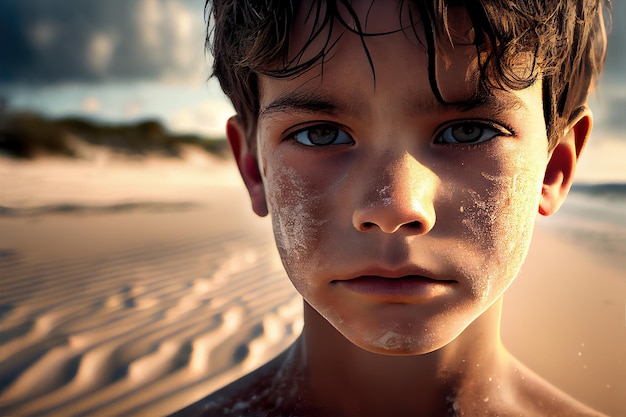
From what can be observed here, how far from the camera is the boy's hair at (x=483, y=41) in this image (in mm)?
1404

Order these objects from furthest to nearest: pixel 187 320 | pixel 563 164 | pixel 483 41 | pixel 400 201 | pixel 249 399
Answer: pixel 187 320 < pixel 249 399 < pixel 563 164 < pixel 483 41 < pixel 400 201

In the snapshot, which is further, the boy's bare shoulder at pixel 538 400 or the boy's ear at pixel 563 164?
the boy's bare shoulder at pixel 538 400

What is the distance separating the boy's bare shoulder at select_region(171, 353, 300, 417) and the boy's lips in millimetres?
925

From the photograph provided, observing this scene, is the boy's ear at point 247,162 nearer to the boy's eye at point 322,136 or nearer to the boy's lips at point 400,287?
the boy's eye at point 322,136

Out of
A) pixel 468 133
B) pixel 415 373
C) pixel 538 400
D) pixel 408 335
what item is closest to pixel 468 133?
pixel 468 133

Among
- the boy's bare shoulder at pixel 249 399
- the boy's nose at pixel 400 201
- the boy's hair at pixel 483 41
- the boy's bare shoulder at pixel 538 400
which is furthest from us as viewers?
the boy's bare shoulder at pixel 249 399

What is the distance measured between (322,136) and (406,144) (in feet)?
0.88

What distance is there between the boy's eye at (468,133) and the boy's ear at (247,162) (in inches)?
29.9

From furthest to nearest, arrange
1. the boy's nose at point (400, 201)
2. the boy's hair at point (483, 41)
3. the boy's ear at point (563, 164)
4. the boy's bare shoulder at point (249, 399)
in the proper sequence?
1. the boy's bare shoulder at point (249, 399)
2. the boy's ear at point (563, 164)
3. the boy's hair at point (483, 41)
4. the boy's nose at point (400, 201)

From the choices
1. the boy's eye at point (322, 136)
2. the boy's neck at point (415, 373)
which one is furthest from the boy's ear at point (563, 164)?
the boy's eye at point (322, 136)

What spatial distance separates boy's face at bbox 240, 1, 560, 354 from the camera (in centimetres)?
135

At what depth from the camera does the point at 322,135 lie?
1533 mm

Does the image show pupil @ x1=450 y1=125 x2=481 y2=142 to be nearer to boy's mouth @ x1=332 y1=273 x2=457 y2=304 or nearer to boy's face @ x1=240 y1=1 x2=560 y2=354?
boy's face @ x1=240 y1=1 x2=560 y2=354

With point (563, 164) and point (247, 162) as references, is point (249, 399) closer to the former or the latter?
point (247, 162)
